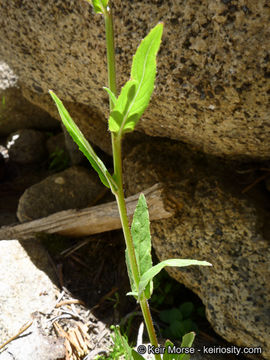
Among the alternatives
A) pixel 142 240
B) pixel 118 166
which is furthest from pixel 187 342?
pixel 118 166

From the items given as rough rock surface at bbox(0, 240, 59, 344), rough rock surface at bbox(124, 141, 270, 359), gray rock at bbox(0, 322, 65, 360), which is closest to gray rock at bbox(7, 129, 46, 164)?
rough rock surface at bbox(0, 240, 59, 344)

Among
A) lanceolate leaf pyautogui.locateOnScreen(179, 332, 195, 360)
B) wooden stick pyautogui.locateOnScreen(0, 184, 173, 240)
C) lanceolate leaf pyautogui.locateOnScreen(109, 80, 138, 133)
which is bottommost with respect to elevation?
lanceolate leaf pyautogui.locateOnScreen(179, 332, 195, 360)

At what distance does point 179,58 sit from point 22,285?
1512mm

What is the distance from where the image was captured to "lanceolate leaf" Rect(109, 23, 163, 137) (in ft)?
2.61

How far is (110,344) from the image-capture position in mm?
1978

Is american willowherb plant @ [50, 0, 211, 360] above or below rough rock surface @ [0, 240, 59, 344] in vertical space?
above

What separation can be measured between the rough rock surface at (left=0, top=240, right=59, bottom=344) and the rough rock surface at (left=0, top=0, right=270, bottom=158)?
102 centimetres

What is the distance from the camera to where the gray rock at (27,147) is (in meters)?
3.40

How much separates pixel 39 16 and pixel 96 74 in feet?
1.30
